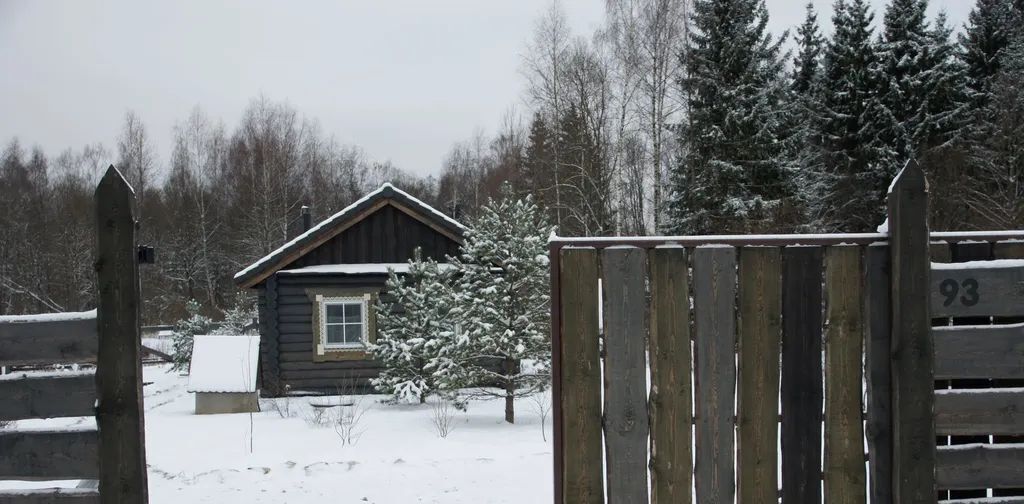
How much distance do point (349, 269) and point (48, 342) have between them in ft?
40.4

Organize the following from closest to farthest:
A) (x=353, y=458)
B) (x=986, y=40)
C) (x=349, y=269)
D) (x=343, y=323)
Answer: (x=353, y=458) < (x=349, y=269) < (x=343, y=323) < (x=986, y=40)

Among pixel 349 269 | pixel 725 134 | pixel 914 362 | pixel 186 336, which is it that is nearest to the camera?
pixel 914 362

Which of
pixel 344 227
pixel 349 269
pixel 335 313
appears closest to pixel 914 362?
pixel 349 269

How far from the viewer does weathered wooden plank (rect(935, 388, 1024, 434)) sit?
340cm

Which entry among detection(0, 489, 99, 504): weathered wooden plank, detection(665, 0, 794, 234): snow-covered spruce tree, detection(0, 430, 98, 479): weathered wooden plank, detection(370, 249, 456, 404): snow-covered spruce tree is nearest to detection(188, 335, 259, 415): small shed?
detection(370, 249, 456, 404): snow-covered spruce tree

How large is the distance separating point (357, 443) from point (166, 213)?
40.1 meters

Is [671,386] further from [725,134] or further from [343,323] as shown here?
[725,134]

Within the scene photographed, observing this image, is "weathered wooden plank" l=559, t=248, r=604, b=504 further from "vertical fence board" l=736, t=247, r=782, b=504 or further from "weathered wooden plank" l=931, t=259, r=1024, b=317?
"weathered wooden plank" l=931, t=259, r=1024, b=317

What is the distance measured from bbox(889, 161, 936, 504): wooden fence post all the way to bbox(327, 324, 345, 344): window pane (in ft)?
44.7

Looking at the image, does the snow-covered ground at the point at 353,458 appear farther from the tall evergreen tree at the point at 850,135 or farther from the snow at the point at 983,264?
the tall evergreen tree at the point at 850,135

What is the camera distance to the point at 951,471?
135 inches

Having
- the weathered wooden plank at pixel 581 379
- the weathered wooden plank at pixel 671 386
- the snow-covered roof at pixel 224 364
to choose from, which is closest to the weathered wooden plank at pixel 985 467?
the weathered wooden plank at pixel 671 386

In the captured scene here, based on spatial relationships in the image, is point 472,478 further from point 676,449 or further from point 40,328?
point 40,328

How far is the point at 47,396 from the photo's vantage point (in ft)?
10.9
